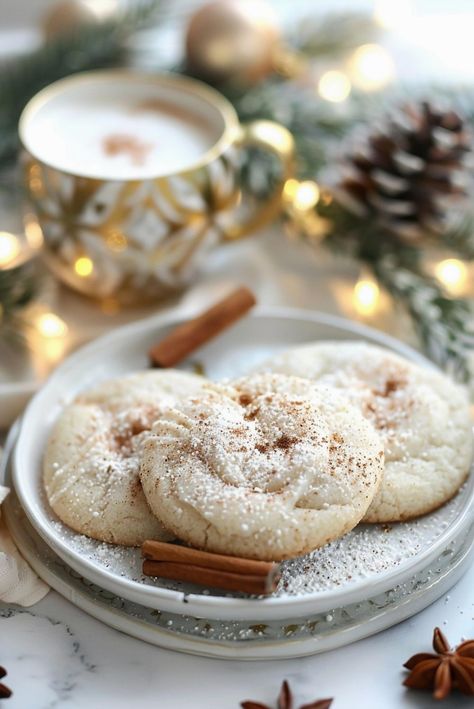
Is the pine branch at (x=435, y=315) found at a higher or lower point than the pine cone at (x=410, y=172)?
lower

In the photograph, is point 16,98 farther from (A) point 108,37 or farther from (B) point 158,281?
(B) point 158,281

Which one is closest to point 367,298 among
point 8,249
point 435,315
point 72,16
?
point 435,315

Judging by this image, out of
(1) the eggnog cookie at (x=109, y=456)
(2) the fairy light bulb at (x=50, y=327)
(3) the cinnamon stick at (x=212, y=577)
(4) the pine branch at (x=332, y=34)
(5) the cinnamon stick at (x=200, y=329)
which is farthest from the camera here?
(4) the pine branch at (x=332, y=34)

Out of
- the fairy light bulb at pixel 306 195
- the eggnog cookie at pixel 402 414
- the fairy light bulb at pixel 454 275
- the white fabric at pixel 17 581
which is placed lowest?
the white fabric at pixel 17 581

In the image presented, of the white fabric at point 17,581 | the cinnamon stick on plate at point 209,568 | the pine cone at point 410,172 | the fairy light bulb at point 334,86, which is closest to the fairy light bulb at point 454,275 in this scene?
the pine cone at point 410,172

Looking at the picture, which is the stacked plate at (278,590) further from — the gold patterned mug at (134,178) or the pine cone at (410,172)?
the pine cone at (410,172)

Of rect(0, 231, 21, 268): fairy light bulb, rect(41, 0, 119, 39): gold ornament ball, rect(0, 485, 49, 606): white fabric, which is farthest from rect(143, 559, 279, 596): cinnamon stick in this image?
rect(41, 0, 119, 39): gold ornament ball
